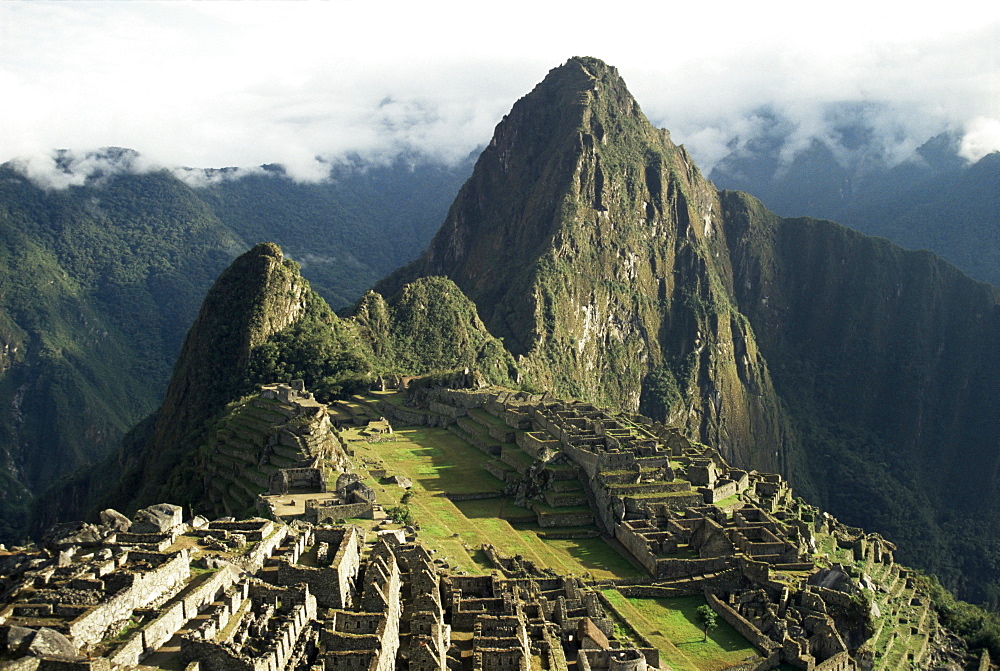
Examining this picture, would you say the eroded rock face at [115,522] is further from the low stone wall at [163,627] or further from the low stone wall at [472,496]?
the low stone wall at [472,496]

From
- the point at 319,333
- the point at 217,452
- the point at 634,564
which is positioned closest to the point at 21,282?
the point at 319,333

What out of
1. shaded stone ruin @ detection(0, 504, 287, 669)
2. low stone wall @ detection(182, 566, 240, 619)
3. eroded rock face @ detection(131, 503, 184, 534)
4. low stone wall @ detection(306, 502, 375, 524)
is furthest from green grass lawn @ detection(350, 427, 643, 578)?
low stone wall @ detection(182, 566, 240, 619)

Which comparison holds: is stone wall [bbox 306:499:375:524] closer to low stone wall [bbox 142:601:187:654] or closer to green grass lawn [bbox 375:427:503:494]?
green grass lawn [bbox 375:427:503:494]

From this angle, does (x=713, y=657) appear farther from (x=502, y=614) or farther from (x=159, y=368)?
(x=159, y=368)

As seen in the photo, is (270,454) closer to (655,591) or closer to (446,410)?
(655,591)

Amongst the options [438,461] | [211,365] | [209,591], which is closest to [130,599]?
[209,591]

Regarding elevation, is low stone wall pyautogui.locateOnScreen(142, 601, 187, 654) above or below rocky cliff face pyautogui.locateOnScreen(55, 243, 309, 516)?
above

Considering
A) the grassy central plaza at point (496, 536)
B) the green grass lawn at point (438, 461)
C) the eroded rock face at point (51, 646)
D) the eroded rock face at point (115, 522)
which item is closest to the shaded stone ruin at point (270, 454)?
the grassy central plaza at point (496, 536)
